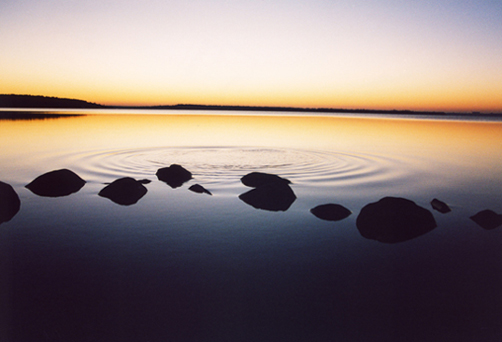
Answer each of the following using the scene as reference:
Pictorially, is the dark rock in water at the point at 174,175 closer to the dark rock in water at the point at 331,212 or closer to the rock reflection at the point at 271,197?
the rock reflection at the point at 271,197

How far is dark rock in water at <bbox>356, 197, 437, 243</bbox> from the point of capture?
32.3 ft

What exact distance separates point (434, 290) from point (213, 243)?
17.6 feet

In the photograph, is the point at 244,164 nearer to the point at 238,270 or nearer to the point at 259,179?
the point at 259,179

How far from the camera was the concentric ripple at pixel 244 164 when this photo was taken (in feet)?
55.1

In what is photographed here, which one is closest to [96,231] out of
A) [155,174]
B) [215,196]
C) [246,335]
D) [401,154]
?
[215,196]

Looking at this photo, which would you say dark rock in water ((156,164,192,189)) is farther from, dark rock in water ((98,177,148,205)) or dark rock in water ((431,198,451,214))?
dark rock in water ((431,198,451,214))

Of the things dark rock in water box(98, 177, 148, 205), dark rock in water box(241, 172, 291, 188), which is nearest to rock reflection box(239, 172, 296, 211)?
dark rock in water box(241, 172, 291, 188)

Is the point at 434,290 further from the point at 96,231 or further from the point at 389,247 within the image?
the point at 96,231

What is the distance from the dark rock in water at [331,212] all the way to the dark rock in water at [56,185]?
10.0 meters

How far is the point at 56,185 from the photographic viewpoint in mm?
14172

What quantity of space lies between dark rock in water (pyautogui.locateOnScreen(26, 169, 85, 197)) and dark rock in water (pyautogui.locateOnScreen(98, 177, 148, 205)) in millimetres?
1672

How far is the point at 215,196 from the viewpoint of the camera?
13.4m

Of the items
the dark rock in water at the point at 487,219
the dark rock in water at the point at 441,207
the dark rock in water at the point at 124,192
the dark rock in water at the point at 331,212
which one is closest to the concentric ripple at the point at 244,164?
the dark rock in water at the point at 124,192

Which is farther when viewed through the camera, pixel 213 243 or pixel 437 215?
pixel 437 215
